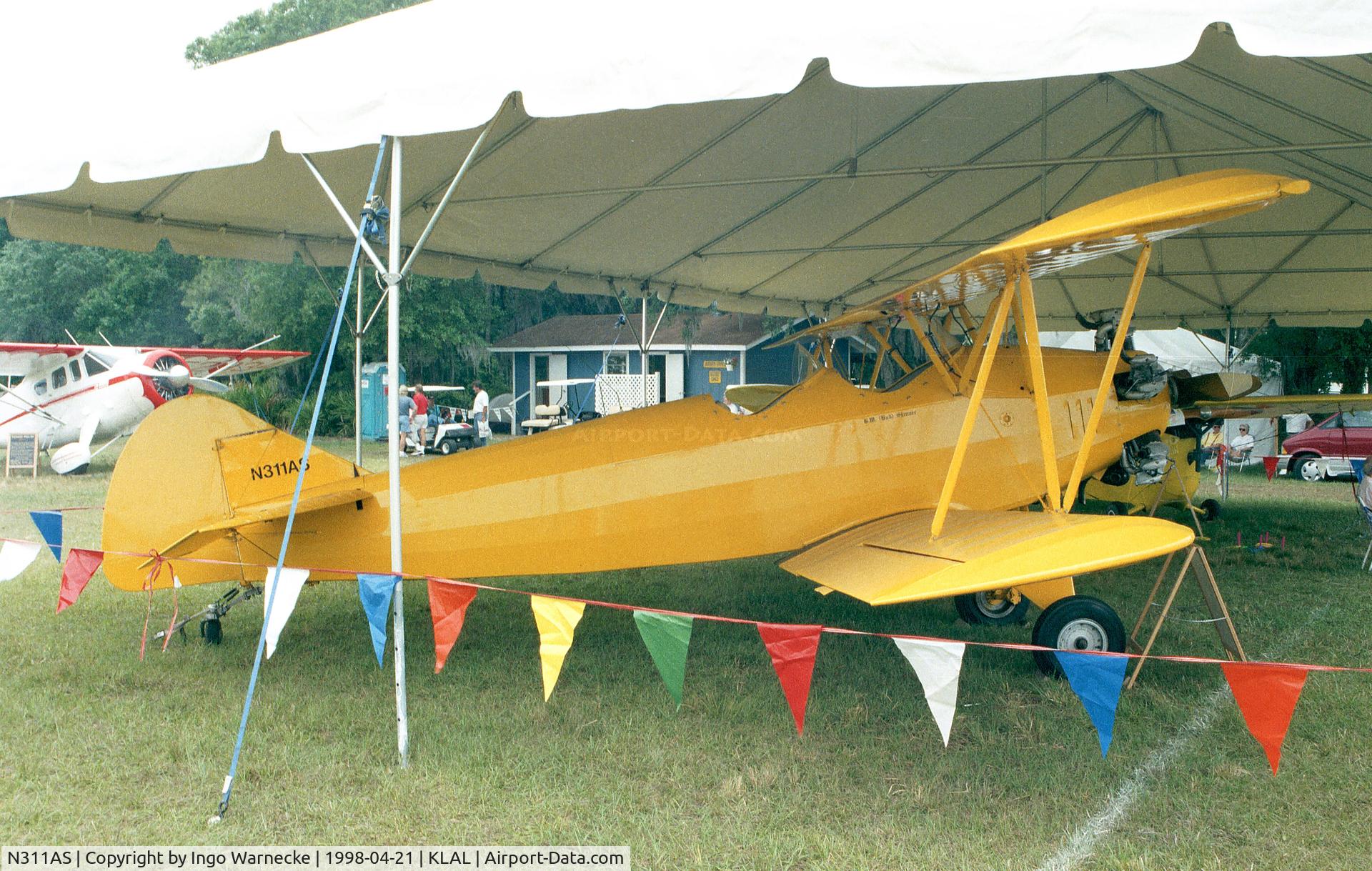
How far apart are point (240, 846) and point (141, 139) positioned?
324 cm

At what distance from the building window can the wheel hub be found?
25664mm

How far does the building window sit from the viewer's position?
99.6ft

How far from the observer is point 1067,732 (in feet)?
14.5

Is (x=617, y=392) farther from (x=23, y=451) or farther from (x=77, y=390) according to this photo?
(x=23, y=451)

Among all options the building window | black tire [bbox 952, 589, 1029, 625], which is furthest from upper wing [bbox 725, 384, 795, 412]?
the building window

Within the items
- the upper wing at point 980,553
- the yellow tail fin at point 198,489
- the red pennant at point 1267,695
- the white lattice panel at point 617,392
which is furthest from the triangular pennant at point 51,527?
the white lattice panel at point 617,392

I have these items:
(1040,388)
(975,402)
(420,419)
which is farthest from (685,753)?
(420,419)

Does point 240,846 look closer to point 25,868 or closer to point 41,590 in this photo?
point 25,868

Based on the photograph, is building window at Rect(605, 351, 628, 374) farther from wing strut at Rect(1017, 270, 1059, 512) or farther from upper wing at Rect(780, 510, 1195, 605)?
wing strut at Rect(1017, 270, 1059, 512)

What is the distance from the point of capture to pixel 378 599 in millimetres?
4055

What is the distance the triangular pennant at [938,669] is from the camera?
3.43 m

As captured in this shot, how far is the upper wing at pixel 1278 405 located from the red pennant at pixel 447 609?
854 cm

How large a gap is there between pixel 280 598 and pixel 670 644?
5.61 feet

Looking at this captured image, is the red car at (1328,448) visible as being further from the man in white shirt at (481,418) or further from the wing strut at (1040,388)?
the man in white shirt at (481,418)
